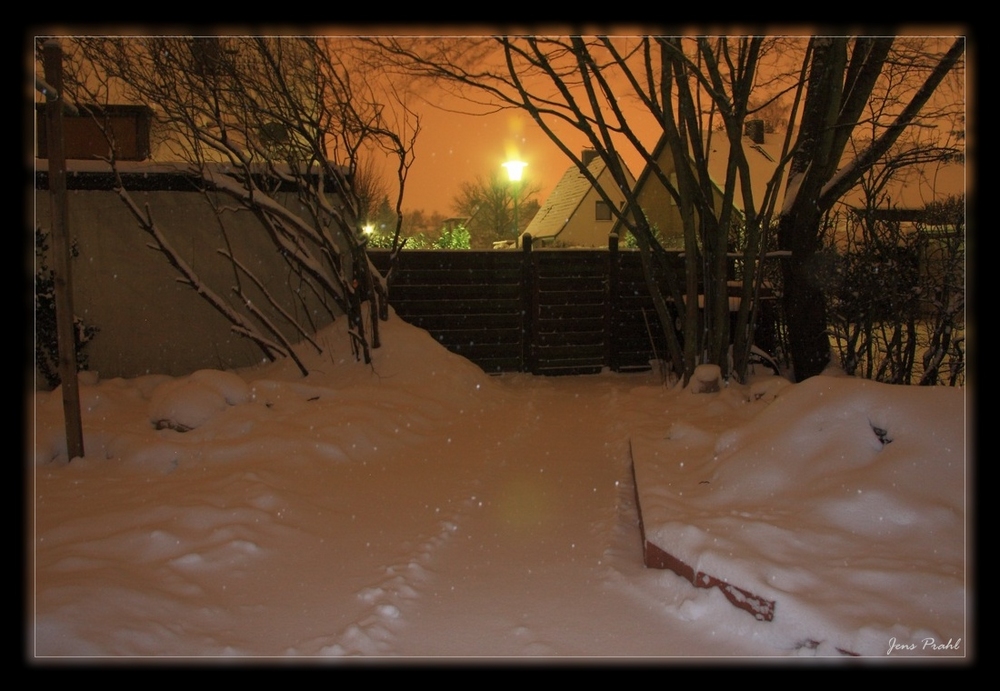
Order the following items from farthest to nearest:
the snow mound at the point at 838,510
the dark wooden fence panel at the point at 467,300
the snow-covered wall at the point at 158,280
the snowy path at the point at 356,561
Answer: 1. the dark wooden fence panel at the point at 467,300
2. the snow-covered wall at the point at 158,280
3. the snowy path at the point at 356,561
4. the snow mound at the point at 838,510

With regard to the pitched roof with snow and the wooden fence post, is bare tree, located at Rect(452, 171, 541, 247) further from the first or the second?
the wooden fence post

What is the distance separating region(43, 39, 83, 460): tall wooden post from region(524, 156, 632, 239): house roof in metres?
26.1

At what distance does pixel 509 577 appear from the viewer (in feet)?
12.5

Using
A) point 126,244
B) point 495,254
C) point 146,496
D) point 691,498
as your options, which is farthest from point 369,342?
point 691,498

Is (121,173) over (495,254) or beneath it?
over

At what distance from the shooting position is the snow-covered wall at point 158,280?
9.14 meters

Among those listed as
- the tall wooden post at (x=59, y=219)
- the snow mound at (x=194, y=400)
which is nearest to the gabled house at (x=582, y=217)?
the snow mound at (x=194, y=400)

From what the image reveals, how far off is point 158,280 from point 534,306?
5.19 m

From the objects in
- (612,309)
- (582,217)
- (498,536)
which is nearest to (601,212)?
(582,217)

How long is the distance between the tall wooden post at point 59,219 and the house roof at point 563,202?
2611cm

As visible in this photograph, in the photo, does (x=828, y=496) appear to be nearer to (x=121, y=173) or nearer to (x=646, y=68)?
(x=646, y=68)

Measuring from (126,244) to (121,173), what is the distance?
90 centimetres
